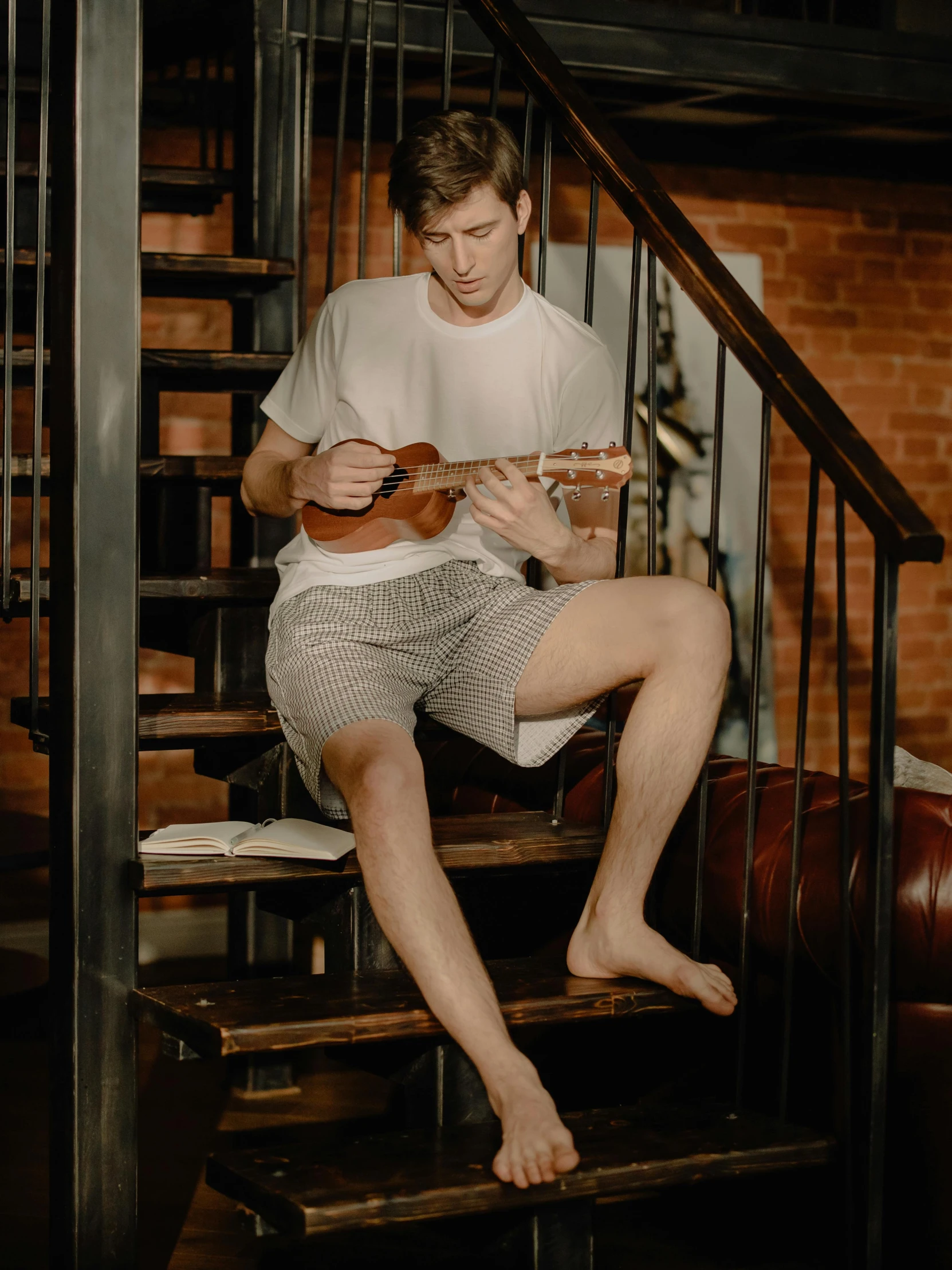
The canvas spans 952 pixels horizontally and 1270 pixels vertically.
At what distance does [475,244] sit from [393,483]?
396 mm

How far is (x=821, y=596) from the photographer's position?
193 inches

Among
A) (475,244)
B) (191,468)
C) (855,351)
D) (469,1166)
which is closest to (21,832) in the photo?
(191,468)

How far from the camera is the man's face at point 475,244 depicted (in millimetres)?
2221

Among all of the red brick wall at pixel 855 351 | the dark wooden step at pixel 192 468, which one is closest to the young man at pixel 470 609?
the dark wooden step at pixel 192 468

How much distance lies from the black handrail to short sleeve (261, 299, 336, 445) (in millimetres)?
523

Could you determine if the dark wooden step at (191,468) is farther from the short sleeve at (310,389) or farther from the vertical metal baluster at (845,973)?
the vertical metal baluster at (845,973)

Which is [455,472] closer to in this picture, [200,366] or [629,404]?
[629,404]

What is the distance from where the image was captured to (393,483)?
88.2 inches

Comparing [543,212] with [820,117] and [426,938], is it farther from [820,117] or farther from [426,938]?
[820,117]

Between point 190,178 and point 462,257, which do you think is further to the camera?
point 190,178

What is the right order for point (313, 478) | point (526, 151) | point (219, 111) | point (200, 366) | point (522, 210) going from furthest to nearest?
point (219, 111)
point (200, 366)
point (526, 151)
point (522, 210)
point (313, 478)

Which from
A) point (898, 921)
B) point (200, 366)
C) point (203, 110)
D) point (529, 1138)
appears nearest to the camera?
point (529, 1138)

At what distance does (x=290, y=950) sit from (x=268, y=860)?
1454 mm

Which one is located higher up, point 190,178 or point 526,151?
point 190,178
